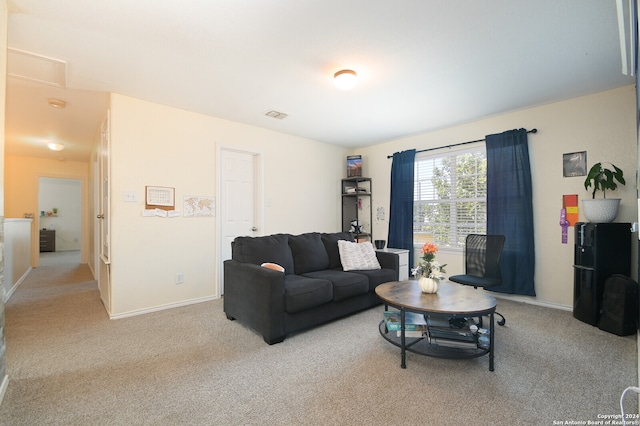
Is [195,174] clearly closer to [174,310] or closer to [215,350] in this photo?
[174,310]

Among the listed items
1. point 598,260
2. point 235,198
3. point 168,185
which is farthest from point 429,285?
point 168,185

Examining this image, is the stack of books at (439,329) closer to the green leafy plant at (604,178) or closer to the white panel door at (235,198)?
the green leafy plant at (604,178)

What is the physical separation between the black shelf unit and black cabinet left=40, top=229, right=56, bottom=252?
9.47 m

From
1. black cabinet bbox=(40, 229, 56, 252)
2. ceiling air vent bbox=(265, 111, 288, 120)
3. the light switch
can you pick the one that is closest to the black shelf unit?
ceiling air vent bbox=(265, 111, 288, 120)

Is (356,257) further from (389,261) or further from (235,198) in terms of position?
(235,198)

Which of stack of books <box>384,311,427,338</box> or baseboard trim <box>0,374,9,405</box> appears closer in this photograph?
baseboard trim <box>0,374,9,405</box>

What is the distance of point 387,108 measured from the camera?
3.59 m

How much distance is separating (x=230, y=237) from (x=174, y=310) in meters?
1.19

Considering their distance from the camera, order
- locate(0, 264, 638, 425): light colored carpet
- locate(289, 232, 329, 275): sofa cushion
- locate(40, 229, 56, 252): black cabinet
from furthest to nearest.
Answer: locate(40, 229, 56, 252): black cabinet → locate(289, 232, 329, 275): sofa cushion → locate(0, 264, 638, 425): light colored carpet

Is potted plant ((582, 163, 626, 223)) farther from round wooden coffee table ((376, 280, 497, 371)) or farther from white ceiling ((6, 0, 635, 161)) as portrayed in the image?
round wooden coffee table ((376, 280, 497, 371))

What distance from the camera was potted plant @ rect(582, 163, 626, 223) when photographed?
2.86 meters

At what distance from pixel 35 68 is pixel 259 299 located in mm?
2900

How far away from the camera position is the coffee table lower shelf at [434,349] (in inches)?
82.9

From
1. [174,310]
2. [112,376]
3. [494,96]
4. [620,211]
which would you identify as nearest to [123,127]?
[174,310]
